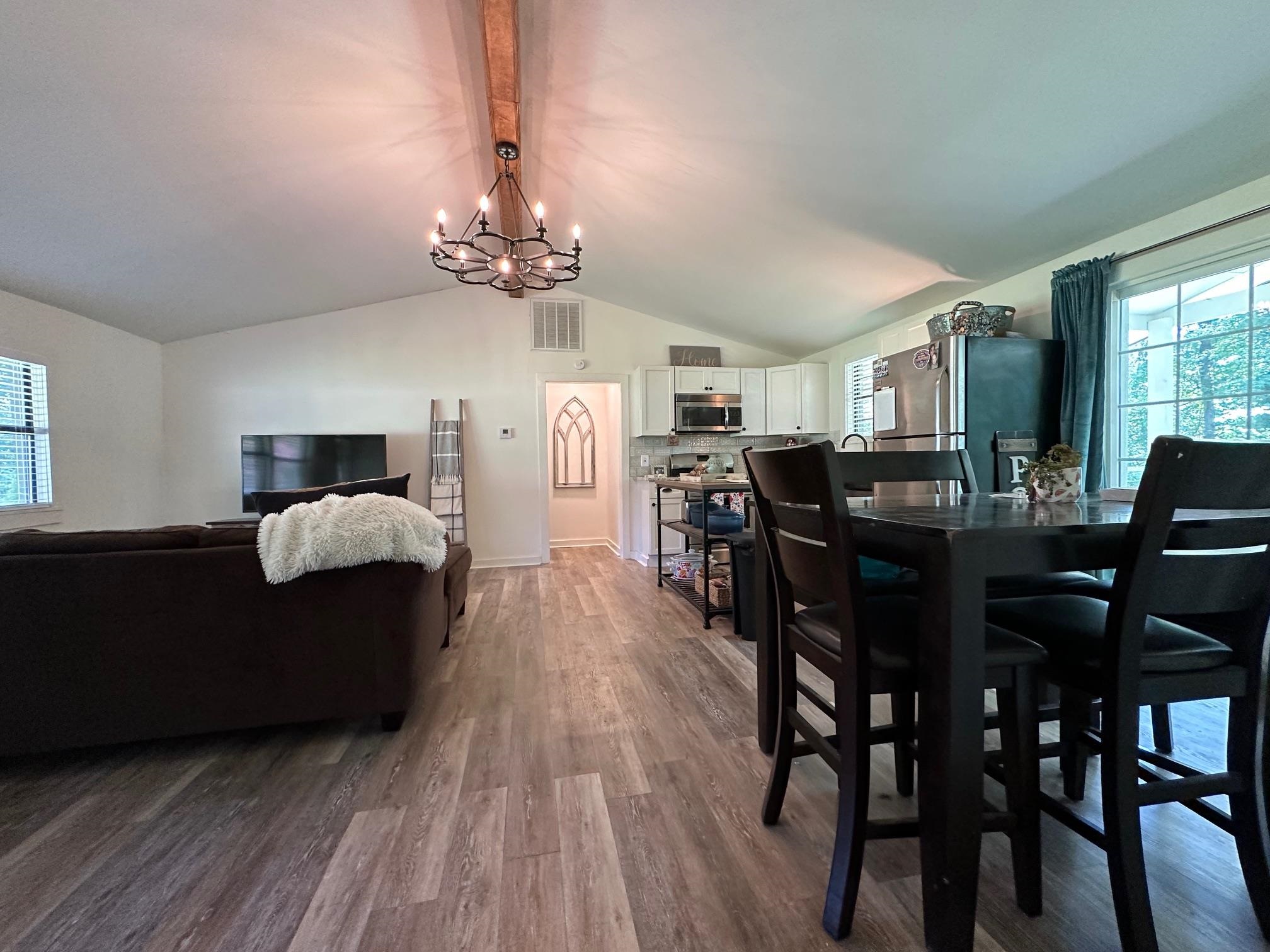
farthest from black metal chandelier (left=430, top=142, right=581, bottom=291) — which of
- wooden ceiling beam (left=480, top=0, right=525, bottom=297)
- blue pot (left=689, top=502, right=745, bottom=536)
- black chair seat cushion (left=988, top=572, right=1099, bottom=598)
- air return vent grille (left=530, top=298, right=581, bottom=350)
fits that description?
black chair seat cushion (left=988, top=572, right=1099, bottom=598)

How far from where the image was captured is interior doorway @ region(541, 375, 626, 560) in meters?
6.47

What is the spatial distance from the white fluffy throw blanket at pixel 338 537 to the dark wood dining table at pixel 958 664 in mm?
1678

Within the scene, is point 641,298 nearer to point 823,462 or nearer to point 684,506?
point 684,506

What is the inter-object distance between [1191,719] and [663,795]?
2142 millimetres

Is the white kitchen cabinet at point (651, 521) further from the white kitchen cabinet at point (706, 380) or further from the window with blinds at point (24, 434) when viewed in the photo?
the window with blinds at point (24, 434)

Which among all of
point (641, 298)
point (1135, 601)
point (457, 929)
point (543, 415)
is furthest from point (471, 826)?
point (641, 298)

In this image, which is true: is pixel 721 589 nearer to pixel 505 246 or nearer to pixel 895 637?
pixel 895 637

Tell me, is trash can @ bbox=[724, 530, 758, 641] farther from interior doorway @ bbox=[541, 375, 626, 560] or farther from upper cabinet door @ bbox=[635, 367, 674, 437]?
interior doorway @ bbox=[541, 375, 626, 560]

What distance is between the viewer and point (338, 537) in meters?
1.74

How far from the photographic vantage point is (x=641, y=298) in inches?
196

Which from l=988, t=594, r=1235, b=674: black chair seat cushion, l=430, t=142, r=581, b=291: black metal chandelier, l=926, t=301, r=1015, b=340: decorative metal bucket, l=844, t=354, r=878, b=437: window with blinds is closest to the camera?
l=988, t=594, r=1235, b=674: black chair seat cushion

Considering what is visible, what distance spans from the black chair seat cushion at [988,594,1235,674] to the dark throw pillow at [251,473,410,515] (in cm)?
253

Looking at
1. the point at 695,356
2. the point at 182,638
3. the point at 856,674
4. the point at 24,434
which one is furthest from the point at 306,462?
the point at 856,674

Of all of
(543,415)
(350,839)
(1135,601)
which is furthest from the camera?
(543,415)
